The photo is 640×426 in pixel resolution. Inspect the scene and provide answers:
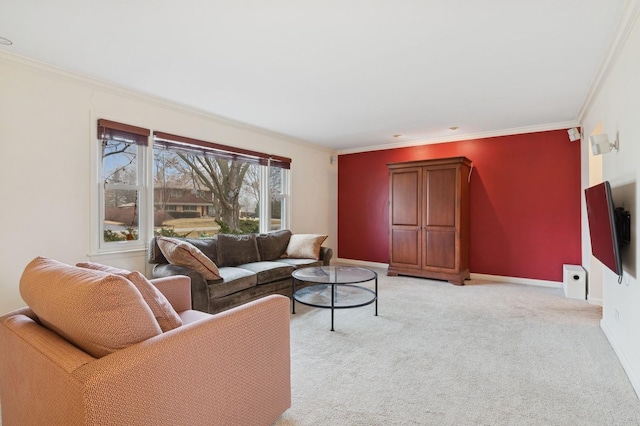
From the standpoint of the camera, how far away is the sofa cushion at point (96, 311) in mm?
1178

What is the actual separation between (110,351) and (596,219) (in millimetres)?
3323

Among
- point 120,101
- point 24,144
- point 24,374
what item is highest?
point 120,101

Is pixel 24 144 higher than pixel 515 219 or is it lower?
→ higher

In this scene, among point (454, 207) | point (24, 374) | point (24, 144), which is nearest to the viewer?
point (24, 374)

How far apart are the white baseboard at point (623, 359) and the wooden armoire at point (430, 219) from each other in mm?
2012

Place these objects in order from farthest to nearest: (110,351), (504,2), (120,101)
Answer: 1. (120,101)
2. (504,2)
3. (110,351)

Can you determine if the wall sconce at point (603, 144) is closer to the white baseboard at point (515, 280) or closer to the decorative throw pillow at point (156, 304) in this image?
the white baseboard at point (515, 280)

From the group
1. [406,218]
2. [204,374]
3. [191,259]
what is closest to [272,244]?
[191,259]

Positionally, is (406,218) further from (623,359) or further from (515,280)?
(623,359)

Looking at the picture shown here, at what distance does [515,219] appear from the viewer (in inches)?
199

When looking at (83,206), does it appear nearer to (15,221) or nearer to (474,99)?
(15,221)

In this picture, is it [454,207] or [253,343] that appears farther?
[454,207]

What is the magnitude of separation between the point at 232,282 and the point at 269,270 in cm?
57

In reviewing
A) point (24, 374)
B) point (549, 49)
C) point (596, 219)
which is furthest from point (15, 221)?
point (596, 219)
